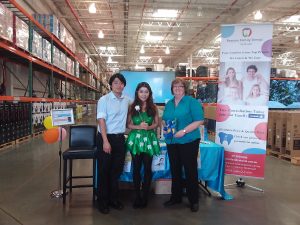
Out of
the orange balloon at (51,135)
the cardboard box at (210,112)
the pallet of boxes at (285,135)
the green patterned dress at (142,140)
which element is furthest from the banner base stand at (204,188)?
the cardboard box at (210,112)

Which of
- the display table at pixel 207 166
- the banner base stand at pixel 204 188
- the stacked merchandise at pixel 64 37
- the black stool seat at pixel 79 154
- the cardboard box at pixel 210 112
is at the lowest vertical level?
the banner base stand at pixel 204 188

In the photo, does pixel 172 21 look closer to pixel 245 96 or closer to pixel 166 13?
pixel 166 13

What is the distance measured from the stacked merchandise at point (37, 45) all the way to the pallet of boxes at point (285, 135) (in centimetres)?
608

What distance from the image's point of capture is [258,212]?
338 centimetres

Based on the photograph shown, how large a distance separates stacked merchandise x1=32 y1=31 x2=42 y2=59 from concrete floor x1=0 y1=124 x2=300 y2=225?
347 centimetres

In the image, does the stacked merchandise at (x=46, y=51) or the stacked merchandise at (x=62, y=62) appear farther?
the stacked merchandise at (x=62, y=62)

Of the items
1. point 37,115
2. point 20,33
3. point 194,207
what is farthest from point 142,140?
point 37,115

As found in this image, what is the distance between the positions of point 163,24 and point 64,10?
15.2 ft

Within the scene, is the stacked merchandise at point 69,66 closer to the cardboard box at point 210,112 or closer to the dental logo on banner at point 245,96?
the cardboard box at point 210,112

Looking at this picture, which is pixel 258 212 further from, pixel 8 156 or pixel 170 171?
pixel 8 156

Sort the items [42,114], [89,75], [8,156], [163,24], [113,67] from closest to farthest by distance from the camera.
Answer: [8,156] < [42,114] < [163,24] < [89,75] < [113,67]

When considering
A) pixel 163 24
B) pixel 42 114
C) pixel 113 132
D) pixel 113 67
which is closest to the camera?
pixel 113 132

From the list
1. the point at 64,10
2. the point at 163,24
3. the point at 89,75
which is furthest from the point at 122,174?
the point at 89,75

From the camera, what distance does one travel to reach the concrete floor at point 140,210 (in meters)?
3.07
